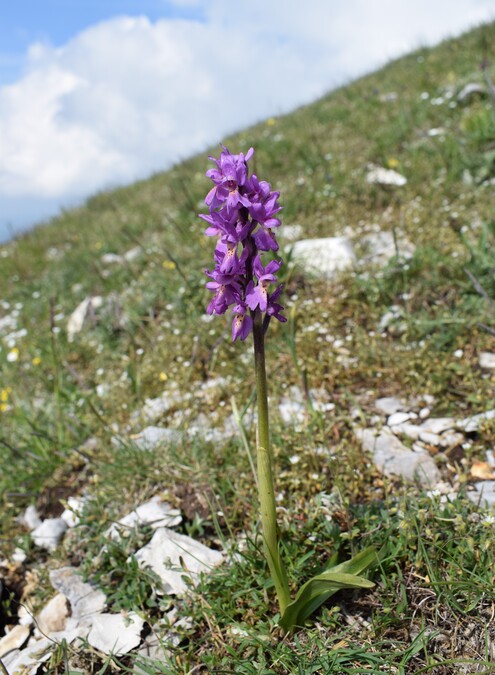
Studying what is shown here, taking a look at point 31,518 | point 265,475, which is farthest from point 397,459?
point 31,518

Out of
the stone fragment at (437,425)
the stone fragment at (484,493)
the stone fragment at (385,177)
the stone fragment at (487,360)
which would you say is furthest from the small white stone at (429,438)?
the stone fragment at (385,177)

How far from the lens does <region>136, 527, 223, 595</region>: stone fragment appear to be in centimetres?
260

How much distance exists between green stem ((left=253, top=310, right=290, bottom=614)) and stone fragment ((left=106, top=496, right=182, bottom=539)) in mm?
937

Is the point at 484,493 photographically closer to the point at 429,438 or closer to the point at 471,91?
the point at 429,438

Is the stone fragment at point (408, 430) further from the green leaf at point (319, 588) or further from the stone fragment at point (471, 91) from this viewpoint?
the stone fragment at point (471, 91)

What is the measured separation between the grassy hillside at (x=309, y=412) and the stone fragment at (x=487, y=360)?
0.06 m

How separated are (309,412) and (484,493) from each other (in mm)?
1060

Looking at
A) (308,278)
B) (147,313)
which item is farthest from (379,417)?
(147,313)

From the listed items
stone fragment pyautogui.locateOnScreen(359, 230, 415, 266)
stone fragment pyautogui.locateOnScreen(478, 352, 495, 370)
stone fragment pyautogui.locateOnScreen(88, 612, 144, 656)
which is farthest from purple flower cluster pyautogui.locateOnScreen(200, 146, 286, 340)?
stone fragment pyautogui.locateOnScreen(359, 230, 415, 266)

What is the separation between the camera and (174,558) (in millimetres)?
2715

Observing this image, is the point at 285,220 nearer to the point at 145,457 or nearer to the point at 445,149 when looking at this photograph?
the point at 445,149

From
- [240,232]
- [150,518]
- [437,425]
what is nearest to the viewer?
[240,232]

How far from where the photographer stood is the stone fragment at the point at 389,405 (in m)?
3.47

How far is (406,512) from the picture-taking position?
2.47 m
